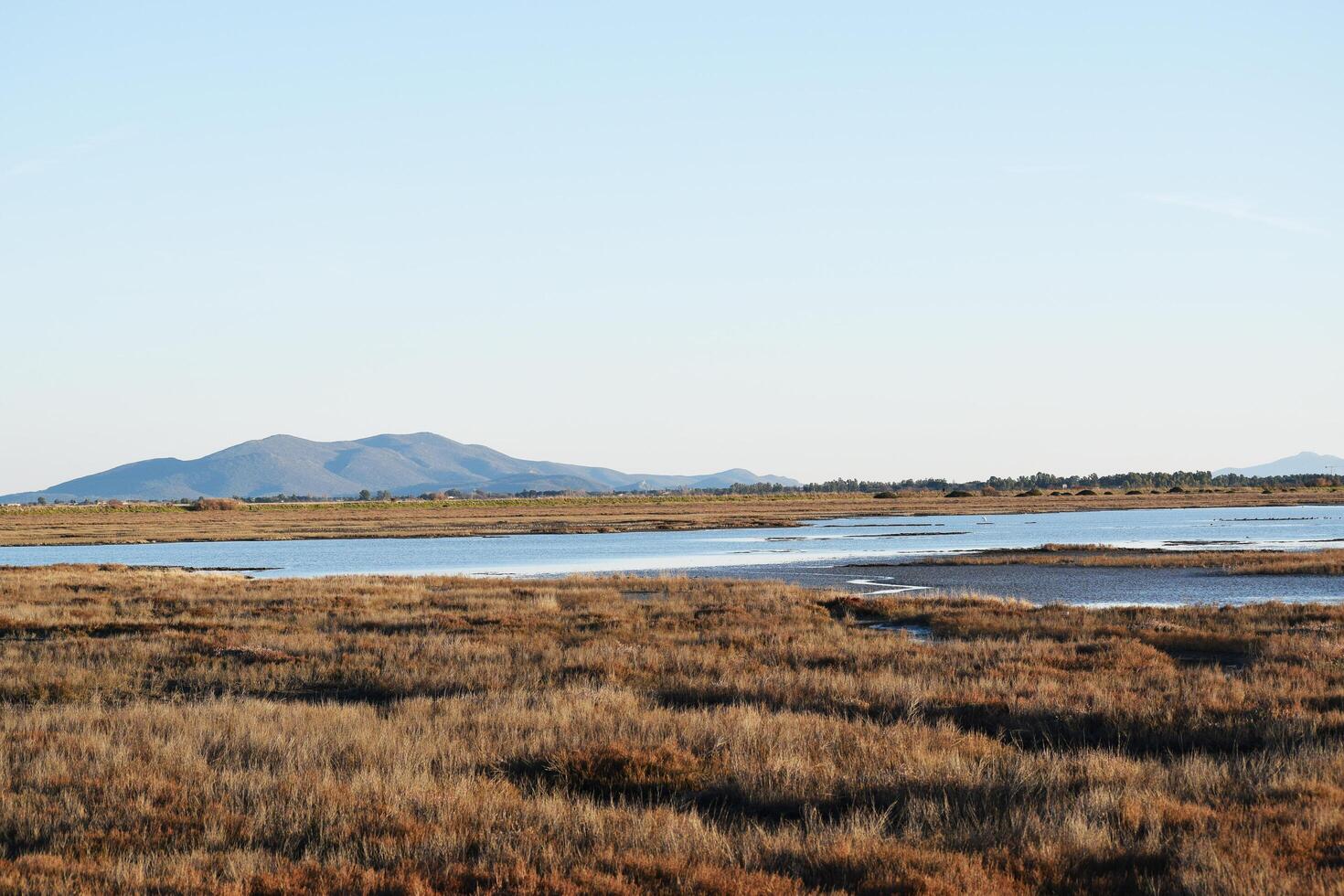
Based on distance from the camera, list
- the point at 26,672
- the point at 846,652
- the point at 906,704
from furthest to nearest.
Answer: the point at 846,652, the point at 26,672, the point at 906,704

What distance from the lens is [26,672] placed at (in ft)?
66.2

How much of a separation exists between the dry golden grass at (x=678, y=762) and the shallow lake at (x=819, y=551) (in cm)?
1622

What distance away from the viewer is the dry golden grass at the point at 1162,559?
44344 mm

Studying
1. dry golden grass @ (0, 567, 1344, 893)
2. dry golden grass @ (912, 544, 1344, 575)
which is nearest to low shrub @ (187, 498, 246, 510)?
dry golden grass @ (912, 544, 1344, 575)

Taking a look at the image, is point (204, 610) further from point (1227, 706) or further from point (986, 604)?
point (1227, 706)

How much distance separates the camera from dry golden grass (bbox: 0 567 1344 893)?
8711 millimetres

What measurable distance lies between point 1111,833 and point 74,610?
2938 centimetres

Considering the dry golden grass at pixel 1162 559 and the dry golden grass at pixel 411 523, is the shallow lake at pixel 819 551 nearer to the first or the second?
the dry golden grass at pixel 1162 559

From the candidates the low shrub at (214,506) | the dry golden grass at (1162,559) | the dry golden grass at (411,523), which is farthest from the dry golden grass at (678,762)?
the low shrub at (214,506)

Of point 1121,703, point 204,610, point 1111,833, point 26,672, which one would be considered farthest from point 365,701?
point 204,610

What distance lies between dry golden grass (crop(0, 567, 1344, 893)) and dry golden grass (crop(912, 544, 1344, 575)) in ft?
67.2

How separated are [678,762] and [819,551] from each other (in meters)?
52.8

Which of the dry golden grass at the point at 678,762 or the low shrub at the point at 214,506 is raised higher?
the low shrub at the point at 214,506

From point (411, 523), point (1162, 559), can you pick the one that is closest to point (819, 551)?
point (1162, 559)
